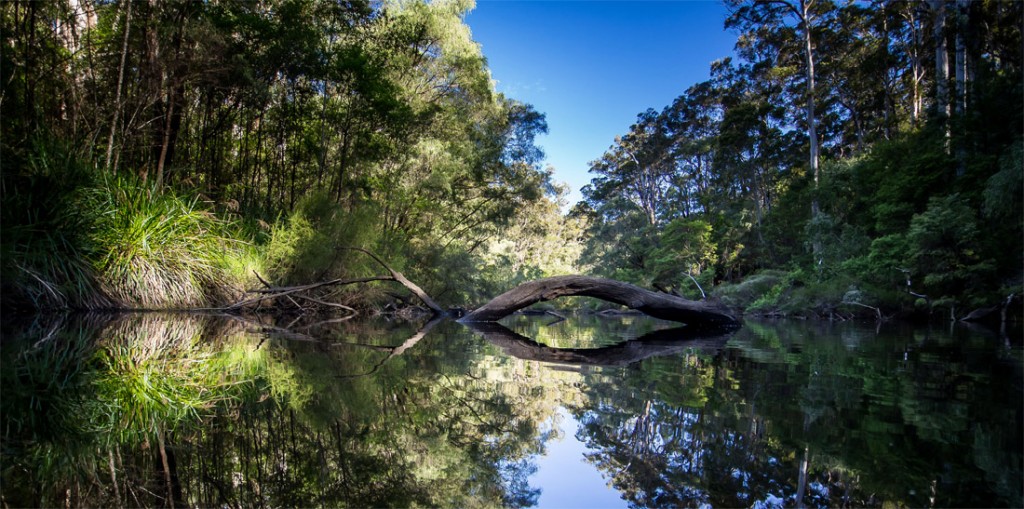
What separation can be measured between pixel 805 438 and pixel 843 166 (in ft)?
65.7

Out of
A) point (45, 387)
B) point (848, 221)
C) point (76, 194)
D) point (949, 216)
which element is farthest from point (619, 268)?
point (45, 387)

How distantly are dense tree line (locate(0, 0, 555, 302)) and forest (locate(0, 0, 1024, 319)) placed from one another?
4cm

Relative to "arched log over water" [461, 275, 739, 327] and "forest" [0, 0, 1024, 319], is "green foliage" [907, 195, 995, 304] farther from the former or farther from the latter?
"arched log over water" [461, 275, 739, 327]

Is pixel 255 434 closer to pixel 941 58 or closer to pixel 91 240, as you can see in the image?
pixel 91 240

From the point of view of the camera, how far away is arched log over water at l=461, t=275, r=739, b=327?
683 cm

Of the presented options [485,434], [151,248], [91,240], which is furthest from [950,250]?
[91,240]

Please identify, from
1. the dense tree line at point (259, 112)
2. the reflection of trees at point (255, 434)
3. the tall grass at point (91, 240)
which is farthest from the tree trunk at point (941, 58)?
the tall grass at point (91, 240)

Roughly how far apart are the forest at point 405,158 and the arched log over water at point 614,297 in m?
1.48

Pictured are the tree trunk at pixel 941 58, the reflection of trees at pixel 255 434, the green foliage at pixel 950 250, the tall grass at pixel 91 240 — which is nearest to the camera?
the reflection of trees at pixel 255 434

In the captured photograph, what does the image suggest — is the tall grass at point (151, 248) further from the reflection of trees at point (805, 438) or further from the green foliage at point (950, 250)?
the green foliage at point (950, 250)

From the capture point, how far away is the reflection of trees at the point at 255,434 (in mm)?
946

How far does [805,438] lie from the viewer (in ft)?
4.38

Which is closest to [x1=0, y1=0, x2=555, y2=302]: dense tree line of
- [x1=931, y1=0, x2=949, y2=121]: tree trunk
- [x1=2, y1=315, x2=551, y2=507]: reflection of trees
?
[x1=2, y1=315, x2=551, y2=507]: reflection of trees

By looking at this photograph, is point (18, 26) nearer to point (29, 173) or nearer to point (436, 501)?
point (29, 173)
